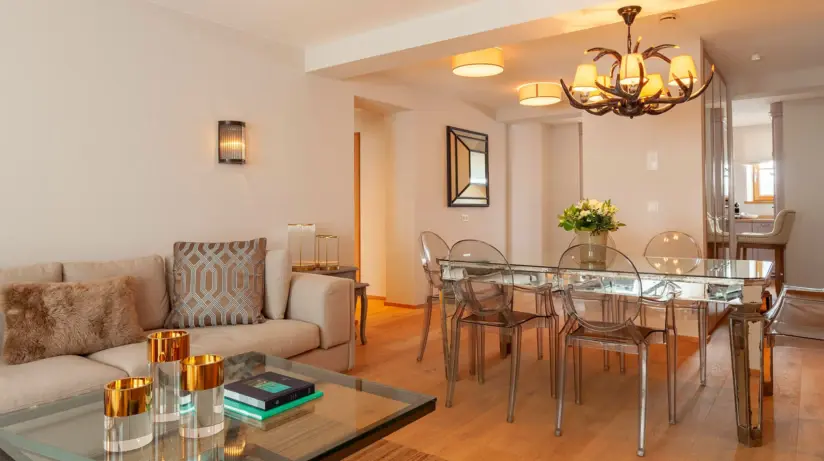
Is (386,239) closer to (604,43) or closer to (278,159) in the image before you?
(278,159)

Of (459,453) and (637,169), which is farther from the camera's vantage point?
(637,169)

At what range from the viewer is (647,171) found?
15.5ft

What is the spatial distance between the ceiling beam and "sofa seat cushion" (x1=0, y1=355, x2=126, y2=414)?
271cm

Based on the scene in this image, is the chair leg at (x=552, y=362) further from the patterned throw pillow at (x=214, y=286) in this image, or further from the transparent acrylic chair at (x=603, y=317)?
the patterned throw pillow at (x=214, y=286)

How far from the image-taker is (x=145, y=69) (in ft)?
11.2

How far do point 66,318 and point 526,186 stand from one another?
6.07 meters

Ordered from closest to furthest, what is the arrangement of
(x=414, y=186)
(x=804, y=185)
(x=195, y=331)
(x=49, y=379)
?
(x=49, y=379)
(x=195, y=331)
(x=414, y=186)
(x=804, y=185)

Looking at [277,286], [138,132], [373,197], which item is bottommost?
[277,286]

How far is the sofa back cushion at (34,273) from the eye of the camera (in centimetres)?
259

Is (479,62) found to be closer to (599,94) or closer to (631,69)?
(599,94)

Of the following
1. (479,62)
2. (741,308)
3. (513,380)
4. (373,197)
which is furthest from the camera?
(373,197)

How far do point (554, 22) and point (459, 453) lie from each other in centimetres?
247

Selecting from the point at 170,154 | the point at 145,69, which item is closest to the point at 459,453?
the point at 170,154

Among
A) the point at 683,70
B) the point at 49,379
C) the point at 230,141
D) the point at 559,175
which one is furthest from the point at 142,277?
the point at 559,175
